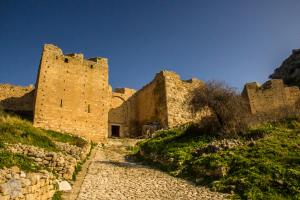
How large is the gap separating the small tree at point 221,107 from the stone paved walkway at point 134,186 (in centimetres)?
474

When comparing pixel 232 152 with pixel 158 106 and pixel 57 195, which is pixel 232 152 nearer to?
pixel 57 195

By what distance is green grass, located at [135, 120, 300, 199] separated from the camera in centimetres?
962

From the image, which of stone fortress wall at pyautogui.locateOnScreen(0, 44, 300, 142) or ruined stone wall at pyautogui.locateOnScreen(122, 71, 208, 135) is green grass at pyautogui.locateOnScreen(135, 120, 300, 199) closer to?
stone fortress wall at pyautogui.locateOnScreen(0, 44, 300, 142)

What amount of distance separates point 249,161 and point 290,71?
31504mm

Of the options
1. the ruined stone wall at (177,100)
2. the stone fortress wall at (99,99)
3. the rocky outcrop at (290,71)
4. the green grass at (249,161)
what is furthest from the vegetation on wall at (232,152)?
the rocky outcrop at (290,71)

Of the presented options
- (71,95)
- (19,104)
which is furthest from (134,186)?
(19,104)

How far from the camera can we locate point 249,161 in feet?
37.3

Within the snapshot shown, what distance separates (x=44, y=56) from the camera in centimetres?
2289

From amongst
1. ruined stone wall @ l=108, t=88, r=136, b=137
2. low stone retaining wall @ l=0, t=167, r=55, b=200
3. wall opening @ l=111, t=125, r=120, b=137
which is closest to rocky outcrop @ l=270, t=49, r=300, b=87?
ruined stone wall @ l=108, t=88, r=136, b=137

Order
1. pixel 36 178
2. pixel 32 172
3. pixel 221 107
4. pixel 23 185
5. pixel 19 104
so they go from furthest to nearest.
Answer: pixel 19 104, pixel 221 107, pixel 32 172, pixel 36 178, pixel 23 185

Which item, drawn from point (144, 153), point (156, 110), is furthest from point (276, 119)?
point (156, 110)

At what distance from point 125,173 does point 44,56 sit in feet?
45.5

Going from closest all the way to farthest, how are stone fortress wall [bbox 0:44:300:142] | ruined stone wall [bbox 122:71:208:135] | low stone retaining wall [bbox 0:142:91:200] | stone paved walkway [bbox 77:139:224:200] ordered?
1. low stone retaining wall [bbox 0:142:91:200]
2. stone paved walkway [bbox 77:139:224:200]
3. stone fortress wall [bbox 0:44:300:142]
4. ruined stone wall [bbox 122:71:208:135]

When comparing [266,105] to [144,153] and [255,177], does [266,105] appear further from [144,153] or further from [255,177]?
[255,177]
